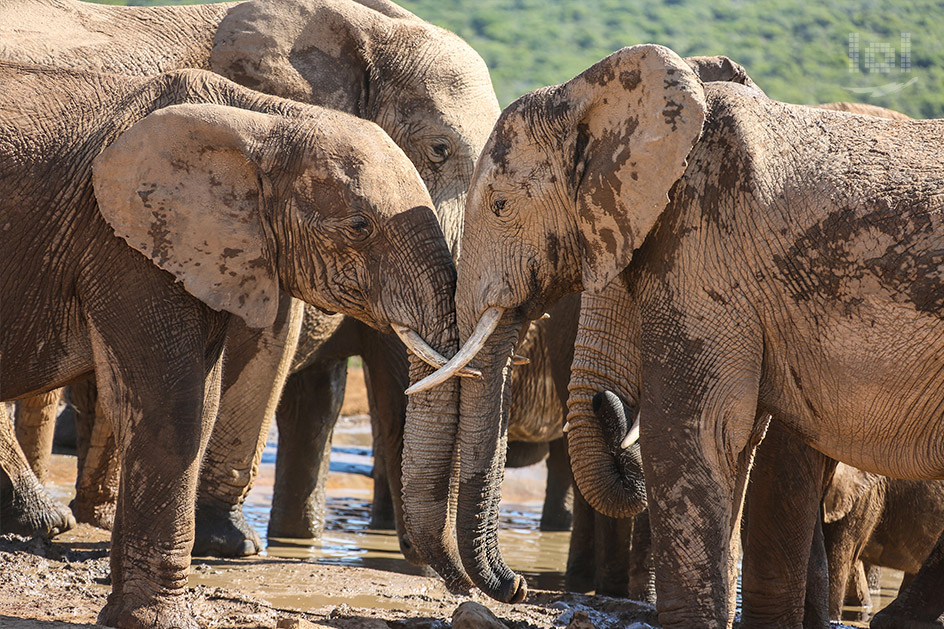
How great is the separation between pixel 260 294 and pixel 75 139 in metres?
0.89

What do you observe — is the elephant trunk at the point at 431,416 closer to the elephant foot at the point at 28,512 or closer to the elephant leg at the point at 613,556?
the elephant leg at the point at 613,556

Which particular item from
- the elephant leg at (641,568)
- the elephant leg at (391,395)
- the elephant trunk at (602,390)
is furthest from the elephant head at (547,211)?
the elephant leg at (391,395)

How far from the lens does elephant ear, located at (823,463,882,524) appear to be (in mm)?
6938

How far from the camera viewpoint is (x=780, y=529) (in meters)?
Answer: 5.38

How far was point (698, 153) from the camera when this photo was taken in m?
4.56

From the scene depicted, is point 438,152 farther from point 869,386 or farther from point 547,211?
point 869,386

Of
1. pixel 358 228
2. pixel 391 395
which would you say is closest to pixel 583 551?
pixel 391 395

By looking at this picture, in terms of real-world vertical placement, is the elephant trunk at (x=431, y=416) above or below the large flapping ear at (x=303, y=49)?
below


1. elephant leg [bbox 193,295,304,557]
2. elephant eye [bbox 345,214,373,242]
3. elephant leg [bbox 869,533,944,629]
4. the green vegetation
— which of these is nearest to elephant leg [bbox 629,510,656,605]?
elephant leg [bbox 869,533,944,629]

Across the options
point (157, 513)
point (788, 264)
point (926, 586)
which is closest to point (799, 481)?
point (926, 586)

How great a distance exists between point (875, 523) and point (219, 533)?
11.7 feet

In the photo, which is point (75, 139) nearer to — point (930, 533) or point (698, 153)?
point (698, 153)

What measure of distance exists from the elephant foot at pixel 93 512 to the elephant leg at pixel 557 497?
3518 millimetres

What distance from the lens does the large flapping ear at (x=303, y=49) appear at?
6.66 metres
